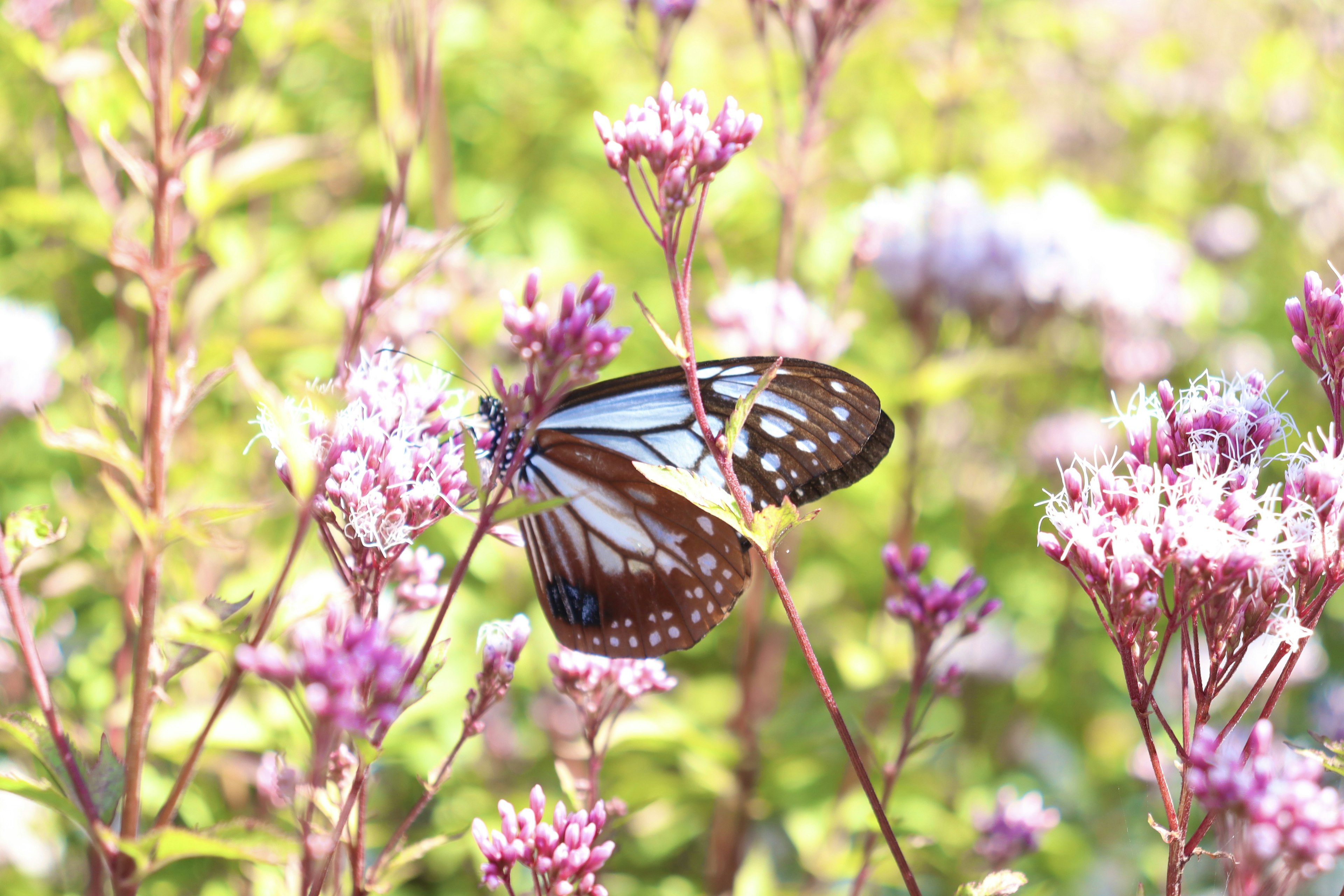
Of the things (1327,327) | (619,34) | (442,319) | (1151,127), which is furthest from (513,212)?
(1151,127)

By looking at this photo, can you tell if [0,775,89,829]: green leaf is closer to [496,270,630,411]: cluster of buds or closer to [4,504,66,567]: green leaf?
[4,504,66,567]: green leaf

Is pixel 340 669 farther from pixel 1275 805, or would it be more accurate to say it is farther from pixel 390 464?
pixel 1275 805

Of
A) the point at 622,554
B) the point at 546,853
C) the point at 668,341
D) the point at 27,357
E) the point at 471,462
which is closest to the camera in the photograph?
the point at 668,341

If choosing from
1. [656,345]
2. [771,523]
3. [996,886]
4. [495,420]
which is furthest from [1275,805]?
[656,345]

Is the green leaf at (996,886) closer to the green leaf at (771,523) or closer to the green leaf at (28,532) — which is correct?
the green leaf at (771,523)

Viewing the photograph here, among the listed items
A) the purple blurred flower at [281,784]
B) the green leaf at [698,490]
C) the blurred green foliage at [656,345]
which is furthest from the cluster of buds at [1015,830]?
the purple blurred flower at [281,784]

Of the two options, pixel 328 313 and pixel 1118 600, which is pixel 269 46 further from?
pixel 1118 600

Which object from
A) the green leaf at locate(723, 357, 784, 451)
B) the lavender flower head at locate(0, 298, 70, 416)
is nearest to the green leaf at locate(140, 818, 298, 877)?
the green leaf at locate(723, 357, 784, 451)
